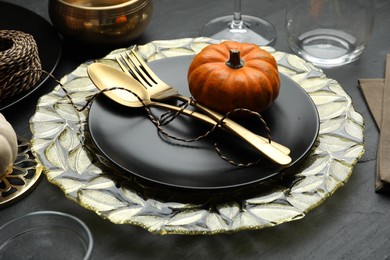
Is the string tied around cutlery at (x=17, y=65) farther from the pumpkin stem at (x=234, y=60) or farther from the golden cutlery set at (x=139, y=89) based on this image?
the pumpkin stem at (x=234, y=60)

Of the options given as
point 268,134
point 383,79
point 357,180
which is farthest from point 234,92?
point 383,79

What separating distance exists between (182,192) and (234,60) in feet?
0.66

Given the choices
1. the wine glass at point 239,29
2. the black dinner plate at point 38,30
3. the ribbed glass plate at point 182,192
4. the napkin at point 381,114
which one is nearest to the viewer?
the ribbed glass plate at point 182,192

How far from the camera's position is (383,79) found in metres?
0.95

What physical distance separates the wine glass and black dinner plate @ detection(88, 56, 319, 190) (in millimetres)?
268

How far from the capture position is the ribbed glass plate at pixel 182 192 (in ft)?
2.15

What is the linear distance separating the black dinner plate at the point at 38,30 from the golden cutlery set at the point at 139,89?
0.39 ft

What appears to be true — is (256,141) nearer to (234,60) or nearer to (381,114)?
(234,60)

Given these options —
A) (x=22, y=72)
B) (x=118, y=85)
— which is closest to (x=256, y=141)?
(x=118, y=85)

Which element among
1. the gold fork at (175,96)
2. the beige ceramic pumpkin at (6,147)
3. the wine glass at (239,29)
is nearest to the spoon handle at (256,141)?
the gold fork at (175,96)

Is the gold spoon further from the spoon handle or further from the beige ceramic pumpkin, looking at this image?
the beige ceramic pumpkin

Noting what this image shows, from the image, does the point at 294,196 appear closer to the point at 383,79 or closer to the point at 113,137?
the point at 113,137

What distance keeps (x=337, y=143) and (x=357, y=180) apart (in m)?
0.05

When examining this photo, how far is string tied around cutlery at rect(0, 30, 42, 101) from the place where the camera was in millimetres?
851
